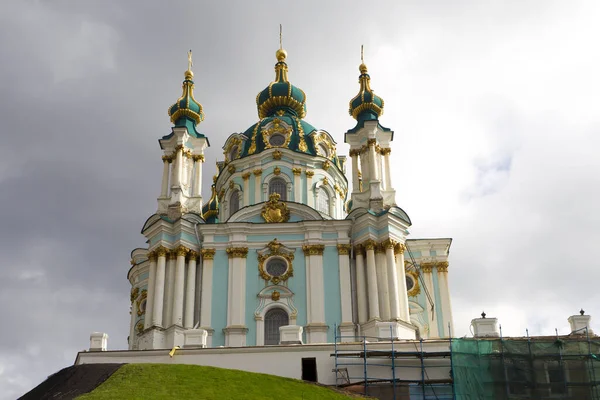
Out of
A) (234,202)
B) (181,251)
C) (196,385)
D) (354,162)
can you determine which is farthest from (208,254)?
(196,385)

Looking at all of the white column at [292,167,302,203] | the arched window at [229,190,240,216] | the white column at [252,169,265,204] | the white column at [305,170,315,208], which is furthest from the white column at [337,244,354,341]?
the arched window at [229,190,240,216]

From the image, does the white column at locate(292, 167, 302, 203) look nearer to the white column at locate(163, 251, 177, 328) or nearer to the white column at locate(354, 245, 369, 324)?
the white column at locate(354, 245, 369, 324)

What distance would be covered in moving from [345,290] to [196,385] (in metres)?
11.3

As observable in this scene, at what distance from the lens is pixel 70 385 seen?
20344mm

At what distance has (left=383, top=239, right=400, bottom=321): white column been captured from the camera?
29031 millimetres

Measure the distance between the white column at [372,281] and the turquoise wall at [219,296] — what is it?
562 cm

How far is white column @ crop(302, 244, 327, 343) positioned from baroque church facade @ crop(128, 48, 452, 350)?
0.04 meters

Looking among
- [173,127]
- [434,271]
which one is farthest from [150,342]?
[434,271]

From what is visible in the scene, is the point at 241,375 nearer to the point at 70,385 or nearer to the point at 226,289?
the point at 70,385

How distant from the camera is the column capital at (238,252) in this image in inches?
1216

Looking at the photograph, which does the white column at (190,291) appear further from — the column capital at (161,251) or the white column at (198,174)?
the white column at (198,174)

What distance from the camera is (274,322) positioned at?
2991cm

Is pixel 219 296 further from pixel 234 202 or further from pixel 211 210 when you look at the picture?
pixel 211 210

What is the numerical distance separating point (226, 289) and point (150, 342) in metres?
3.59
